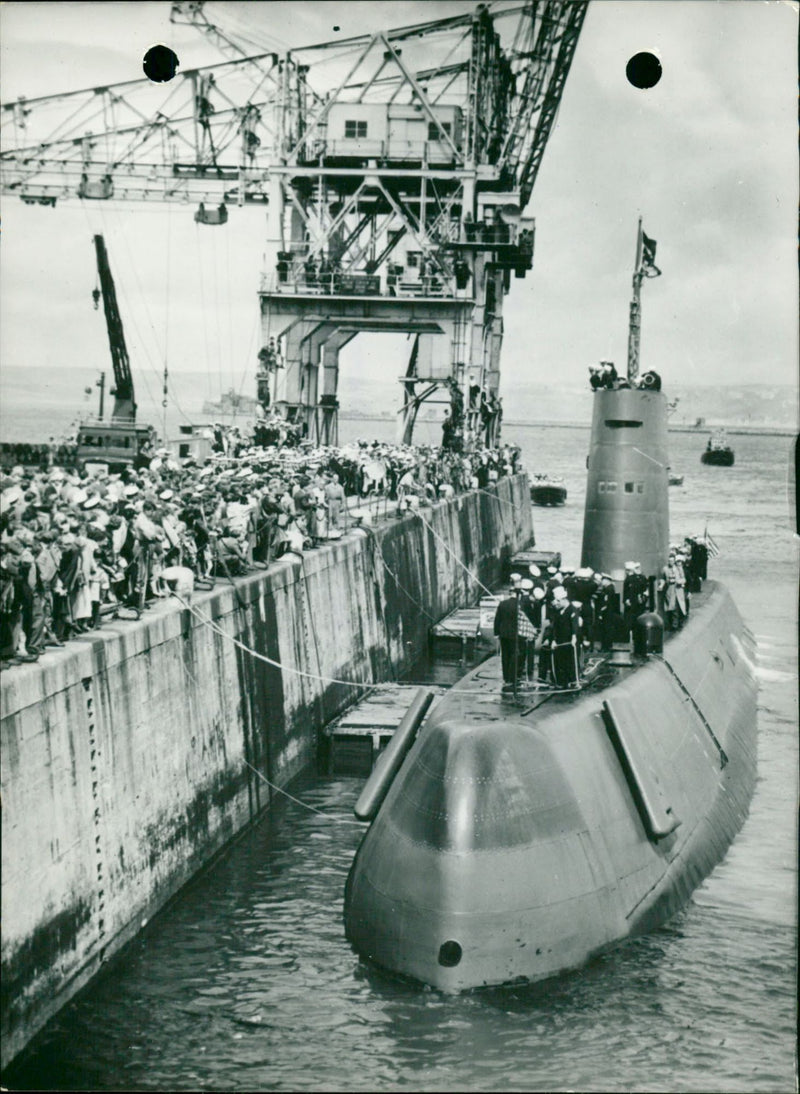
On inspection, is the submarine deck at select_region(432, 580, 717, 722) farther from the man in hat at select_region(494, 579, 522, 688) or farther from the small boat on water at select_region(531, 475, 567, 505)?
the small boat on water at select_region(531, 475, 567, 505)

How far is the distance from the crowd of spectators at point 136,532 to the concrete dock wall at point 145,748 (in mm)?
497

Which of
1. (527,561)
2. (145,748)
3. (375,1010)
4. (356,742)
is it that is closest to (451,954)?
(375,1010)

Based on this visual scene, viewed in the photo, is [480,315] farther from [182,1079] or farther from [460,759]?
[182,1079]

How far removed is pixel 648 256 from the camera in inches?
1182

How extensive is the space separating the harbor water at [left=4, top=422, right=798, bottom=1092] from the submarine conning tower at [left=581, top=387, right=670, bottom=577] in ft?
28.4

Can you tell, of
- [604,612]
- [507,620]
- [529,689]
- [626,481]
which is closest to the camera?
[507,620]

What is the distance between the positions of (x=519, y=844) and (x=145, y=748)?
6.03 m

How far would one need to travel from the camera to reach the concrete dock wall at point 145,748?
1526 centimetres

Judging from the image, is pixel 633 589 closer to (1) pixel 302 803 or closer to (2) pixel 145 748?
(1) pixel 302 803

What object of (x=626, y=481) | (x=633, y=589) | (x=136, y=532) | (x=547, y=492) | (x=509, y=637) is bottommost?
(x=509, y=637)

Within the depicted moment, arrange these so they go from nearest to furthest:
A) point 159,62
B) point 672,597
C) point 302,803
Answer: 1. point 159,62
2. point 302,803
3. point 672,597

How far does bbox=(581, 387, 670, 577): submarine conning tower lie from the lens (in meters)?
28.9

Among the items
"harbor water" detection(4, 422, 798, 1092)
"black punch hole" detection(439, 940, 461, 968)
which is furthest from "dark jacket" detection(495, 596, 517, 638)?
"black punch hole" detection(439, 940, 461, 968)

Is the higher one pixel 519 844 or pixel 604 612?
pixel 604 612
